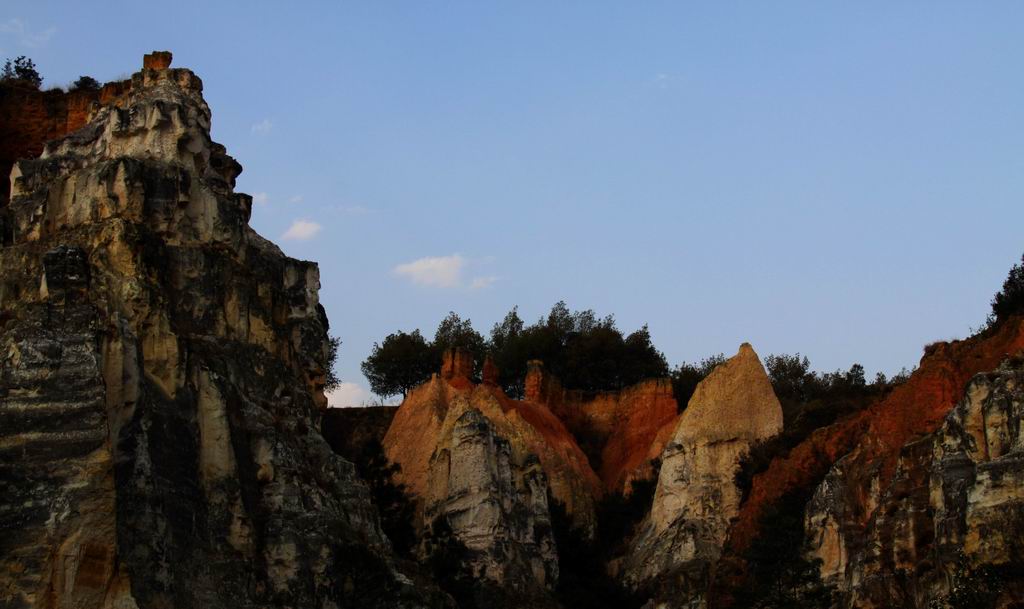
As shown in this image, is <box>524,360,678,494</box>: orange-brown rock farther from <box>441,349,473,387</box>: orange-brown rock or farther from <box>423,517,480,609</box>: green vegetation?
<box>423,517,480,609</box>: green vegetation

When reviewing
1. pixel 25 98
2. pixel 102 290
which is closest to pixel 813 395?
pixel 25 98

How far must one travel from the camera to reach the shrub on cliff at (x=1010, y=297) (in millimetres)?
59688

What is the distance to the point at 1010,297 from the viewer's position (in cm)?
6066

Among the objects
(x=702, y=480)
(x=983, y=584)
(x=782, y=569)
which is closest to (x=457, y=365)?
(x=702, y=480)

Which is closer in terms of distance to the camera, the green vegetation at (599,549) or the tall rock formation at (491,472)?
the tall rock formation at (491,472)

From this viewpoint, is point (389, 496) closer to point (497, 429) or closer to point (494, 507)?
point (494, 507)

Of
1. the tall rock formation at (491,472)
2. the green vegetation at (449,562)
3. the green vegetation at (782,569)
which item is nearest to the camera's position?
the green vegetation at (782,569)

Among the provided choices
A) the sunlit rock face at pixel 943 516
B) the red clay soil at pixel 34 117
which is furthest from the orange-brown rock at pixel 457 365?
the sunlit rock face at pixel 943 516

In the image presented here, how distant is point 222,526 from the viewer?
44.5m

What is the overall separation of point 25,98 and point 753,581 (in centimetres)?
2713

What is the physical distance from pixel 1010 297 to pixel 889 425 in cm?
793

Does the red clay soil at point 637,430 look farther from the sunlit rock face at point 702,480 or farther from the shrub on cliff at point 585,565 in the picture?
the sunlit rock face at point 702,480

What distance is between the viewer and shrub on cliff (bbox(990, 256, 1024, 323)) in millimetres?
59688

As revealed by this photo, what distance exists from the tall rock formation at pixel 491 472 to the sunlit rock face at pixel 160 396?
7858 millimetres
